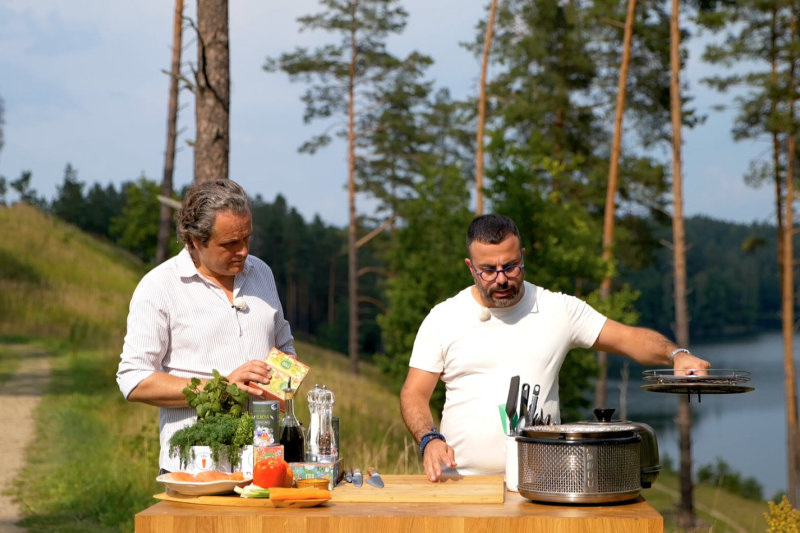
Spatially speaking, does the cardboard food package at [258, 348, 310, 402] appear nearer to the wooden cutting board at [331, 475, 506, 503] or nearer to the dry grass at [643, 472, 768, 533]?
the wooden cutting board at [331, 475, 506, 503]

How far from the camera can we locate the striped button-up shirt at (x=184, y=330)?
3625 millimetres

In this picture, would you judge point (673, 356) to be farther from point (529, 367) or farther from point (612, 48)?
point (612, 48)

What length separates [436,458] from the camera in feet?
11.2

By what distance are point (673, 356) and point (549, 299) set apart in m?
0.65

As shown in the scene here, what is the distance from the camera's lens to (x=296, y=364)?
3.35 m

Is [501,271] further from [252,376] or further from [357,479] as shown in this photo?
[252,376]

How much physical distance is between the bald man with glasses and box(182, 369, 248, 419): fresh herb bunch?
86cm

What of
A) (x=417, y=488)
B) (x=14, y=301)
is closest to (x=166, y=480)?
(x=417, y=488)

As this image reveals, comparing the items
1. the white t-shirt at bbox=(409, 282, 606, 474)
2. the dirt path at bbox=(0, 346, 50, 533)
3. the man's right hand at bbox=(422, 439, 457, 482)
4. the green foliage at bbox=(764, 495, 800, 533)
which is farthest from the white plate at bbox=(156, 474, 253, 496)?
the dirt path at bbox=(0, 346, 50, 533)

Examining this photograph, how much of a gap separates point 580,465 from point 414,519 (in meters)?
0.51

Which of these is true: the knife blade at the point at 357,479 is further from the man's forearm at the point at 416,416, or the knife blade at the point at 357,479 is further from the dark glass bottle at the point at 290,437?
the man's forearm at the point at 416,416

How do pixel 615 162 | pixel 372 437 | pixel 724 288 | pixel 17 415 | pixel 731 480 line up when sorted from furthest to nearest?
1. pixel 724 288
2. pixel 731 480
3. pixel 615 162
4. pixel 17 415
5. pixel 372 437

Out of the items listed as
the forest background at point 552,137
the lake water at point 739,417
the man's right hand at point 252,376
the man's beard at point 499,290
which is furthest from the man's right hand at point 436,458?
the lake water at point 739,417

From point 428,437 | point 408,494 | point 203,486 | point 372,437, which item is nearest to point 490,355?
point 428,437
